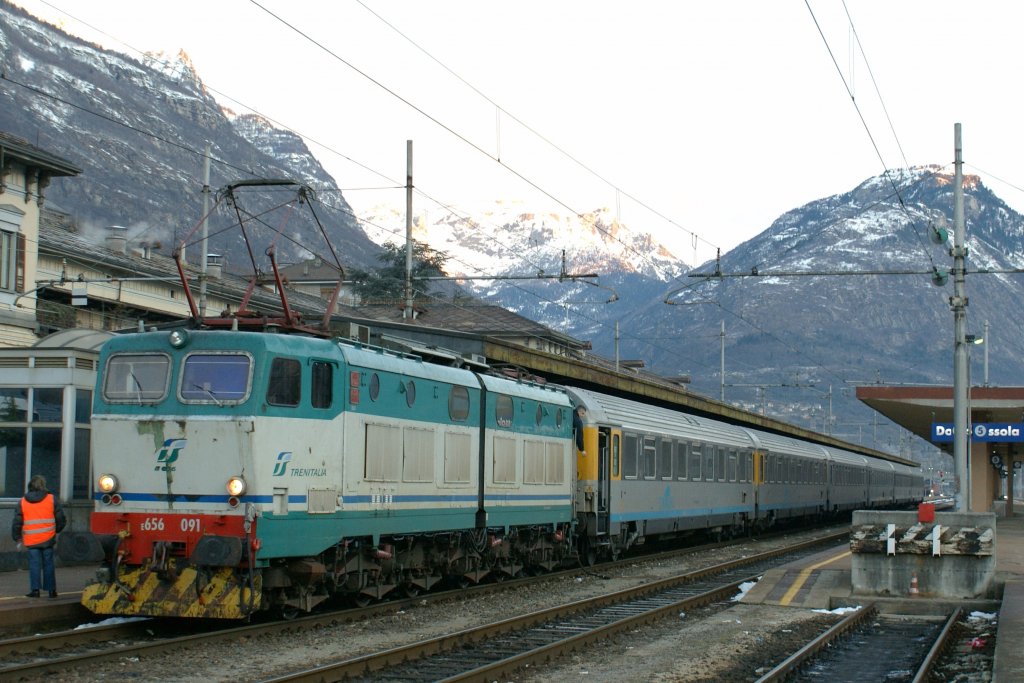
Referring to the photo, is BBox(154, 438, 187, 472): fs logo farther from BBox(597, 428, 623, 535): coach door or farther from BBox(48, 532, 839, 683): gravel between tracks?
BBox(597, 428, 623, 535): coach door

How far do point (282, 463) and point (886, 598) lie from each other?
1000 cm

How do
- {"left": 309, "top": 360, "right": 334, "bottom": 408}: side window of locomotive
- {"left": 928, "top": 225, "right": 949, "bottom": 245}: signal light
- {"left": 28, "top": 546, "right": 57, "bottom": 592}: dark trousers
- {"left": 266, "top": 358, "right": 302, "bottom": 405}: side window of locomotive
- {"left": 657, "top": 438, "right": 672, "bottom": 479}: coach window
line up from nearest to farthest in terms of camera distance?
1. {"left": 266, "top": 358, "right": 302, "bottom": 405}: side window of locomotive
2. {"left": 309, "top": 360, "right": 334, "bottom": 408}: side window of locomotive
3. {"left": 28, "top": 546, "right": 57, "bottom": 592}: dark trousers
4. {"left": 928, "top": 225, "right": 949, "bottom": 245}: signal light
5. {"left": 657, "top": 438, "right": 672, "bottom": 479}: coach window

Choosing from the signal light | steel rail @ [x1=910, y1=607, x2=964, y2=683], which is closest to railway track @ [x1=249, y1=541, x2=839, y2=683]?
steel rail @ [x1=910, y1=607, x2=964, y2=683]

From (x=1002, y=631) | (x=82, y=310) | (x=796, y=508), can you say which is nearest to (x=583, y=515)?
(x=1002, y=631)

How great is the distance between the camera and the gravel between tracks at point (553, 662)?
12609 millimetres

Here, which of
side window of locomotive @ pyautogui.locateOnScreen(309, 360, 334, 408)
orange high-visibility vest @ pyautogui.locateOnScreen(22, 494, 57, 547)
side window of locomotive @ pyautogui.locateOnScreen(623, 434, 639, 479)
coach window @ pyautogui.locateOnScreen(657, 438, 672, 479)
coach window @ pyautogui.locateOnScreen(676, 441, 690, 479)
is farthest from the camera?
coach window @ pyautogui.locateOnScreen(676, 441, 690, 479)

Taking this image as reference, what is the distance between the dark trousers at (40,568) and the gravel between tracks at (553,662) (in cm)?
322

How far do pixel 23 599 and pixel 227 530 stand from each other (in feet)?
10.5

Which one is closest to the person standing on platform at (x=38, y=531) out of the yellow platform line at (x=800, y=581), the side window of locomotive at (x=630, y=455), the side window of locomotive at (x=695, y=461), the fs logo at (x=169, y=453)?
the fs logo at (x=169, y=453)

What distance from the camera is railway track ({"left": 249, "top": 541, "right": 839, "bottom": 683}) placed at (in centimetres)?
1252

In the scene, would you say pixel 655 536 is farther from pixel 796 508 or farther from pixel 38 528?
pixel 38 528

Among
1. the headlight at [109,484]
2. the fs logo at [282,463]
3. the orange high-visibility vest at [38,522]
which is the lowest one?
the orange high-visibility vest at [38,522]

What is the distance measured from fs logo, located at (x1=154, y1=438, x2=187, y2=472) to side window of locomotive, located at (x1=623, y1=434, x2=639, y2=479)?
1322cm

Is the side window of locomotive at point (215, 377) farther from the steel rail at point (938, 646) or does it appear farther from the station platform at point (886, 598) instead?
the station platform at point (886, 598)
